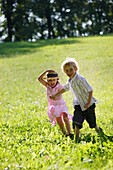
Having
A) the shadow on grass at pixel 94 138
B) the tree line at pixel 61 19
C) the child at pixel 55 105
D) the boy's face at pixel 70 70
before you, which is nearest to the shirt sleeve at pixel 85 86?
the boy's face at pixel 70 70

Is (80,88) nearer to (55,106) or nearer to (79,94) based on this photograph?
(79,94)

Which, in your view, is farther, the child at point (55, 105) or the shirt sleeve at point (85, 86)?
the child at point (55, 105)

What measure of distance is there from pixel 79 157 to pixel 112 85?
7.03 meters

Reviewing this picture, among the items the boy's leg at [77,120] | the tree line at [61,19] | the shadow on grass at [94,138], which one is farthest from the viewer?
the tree line at [61,19]

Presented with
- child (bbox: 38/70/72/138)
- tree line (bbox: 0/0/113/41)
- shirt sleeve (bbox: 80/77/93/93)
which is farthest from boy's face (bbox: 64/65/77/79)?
tree line (bbox: 0/0/113/41)

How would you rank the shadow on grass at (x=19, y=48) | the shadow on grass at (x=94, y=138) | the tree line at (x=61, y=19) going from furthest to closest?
1. the tree line at (x=61, y=19)
2. the shadow on grass at (x=19, y=48)
3. the shadow on grass at (x=94, y=138)

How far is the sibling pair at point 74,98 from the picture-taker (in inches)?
197

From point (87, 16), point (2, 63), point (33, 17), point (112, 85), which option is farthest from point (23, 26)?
point (112, 85)

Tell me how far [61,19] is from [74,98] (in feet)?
181

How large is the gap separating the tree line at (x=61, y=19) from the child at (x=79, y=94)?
5015cm

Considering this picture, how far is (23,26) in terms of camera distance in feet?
176

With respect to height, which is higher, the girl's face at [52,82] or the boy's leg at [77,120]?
the girl's face at [52,82]

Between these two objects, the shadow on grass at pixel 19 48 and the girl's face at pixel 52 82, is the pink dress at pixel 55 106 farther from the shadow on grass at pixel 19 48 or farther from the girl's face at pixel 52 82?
the shadow on grass at pixel 19 48

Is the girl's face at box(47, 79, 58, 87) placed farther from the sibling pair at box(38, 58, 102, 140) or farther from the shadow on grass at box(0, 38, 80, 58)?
the shadow on grass at box(0, 38, 80, 58)
